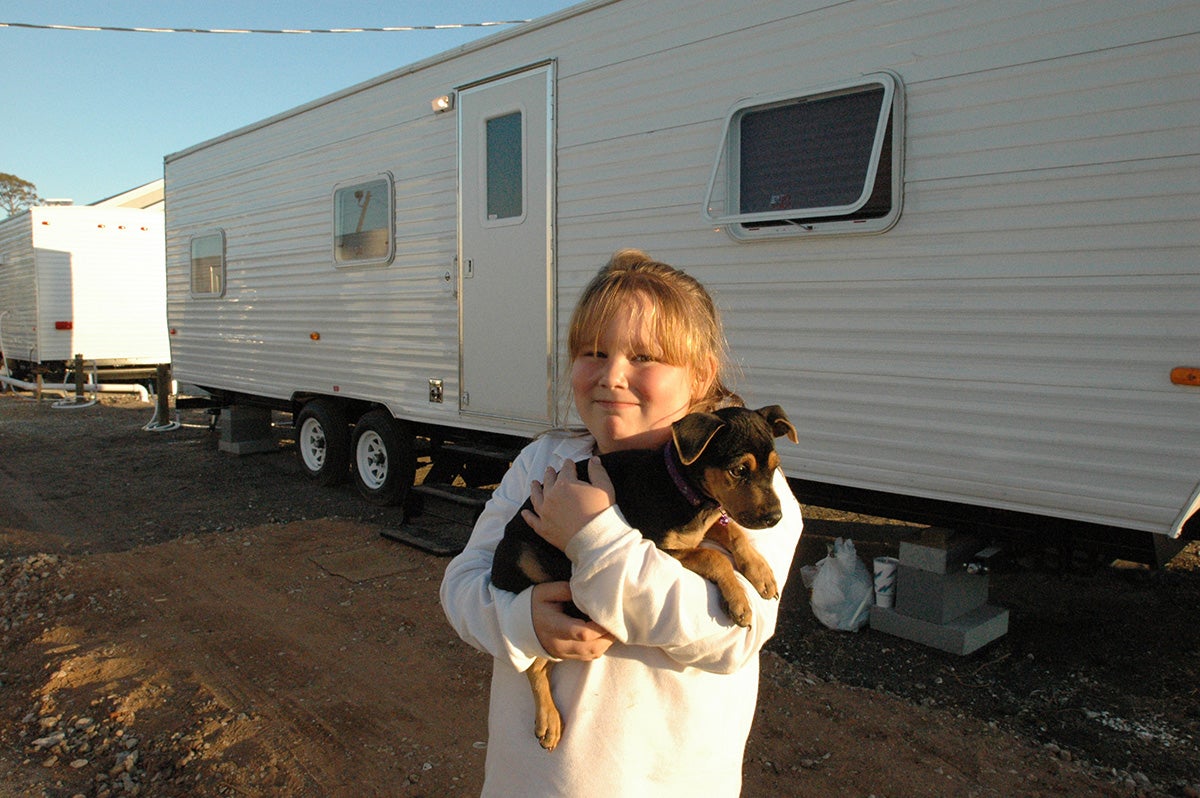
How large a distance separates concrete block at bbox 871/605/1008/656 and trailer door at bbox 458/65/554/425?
2.40m

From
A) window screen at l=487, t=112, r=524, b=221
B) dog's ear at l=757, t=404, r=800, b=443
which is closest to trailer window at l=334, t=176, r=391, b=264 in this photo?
window screen at l=487, t=112, r=524, b=221

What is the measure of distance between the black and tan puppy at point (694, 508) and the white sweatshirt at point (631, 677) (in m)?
0.03

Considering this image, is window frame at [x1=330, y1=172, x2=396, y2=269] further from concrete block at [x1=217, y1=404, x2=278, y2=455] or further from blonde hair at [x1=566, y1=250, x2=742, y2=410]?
blonde hair at [x1=566, y1=250, x2=742, y2=410]

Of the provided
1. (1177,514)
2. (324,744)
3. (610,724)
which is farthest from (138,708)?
(1177,514)

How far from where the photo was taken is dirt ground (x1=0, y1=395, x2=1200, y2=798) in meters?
3.13

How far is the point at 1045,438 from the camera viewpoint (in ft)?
11.9

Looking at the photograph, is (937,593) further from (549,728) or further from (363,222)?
(363,222)

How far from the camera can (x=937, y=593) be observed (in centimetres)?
417

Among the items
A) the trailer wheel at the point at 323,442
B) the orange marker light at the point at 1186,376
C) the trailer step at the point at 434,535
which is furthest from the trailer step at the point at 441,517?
the orange marker light at the point at 1186,376

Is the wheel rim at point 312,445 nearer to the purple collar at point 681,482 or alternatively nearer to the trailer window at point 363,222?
the trailer window at point 363,222

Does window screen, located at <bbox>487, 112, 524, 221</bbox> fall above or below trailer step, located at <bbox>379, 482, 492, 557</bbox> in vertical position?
above

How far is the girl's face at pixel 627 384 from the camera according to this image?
5.16ft

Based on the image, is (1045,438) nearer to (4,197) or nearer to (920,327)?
(920,327)

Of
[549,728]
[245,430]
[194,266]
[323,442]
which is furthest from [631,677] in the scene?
[194,266]
